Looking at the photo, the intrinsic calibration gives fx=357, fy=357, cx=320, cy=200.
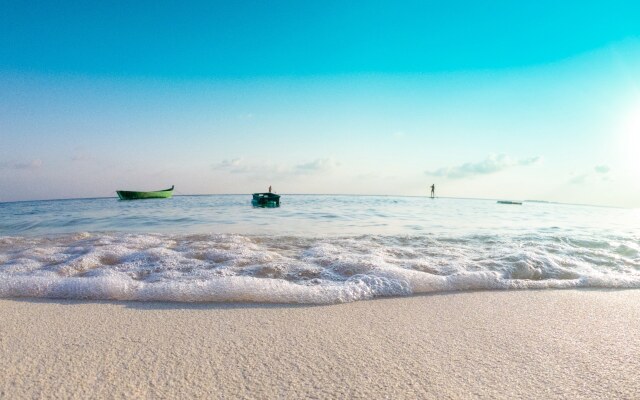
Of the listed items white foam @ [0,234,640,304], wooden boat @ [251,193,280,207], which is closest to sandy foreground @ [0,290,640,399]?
white foam @ [0,234,640,304]

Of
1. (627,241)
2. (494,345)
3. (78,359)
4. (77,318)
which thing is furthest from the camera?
(627,241)

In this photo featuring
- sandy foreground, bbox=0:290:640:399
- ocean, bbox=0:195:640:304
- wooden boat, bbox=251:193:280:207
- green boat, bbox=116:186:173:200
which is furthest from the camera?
green boat, bbox=116:186:173:200

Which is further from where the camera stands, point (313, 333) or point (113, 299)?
point (113, 299)

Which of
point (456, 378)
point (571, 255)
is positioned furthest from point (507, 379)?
point (571, 255)

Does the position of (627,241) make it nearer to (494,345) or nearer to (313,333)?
(494,345)

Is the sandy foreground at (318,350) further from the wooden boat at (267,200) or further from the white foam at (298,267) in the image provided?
the wooden boat at (267,200)

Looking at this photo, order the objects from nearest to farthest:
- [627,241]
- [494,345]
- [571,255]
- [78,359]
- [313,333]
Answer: [78,359], [494,345], [313,333], [571,255], [627,241]

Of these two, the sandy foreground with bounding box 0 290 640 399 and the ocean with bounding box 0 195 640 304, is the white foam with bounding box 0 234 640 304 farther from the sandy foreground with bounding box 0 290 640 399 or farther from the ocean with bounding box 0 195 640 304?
the sandy foreground with bounding box 0 290 640 399

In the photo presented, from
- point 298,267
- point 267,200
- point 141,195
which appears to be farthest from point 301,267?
point 141,195

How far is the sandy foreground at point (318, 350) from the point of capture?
71.1 inches

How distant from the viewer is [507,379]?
1908 mm

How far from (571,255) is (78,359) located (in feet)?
22.9

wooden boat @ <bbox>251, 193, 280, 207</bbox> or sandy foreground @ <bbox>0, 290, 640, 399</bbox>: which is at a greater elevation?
wooden boat @ <bbox>251, 193, 280, 207</bbox>

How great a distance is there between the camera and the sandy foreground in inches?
71.1
